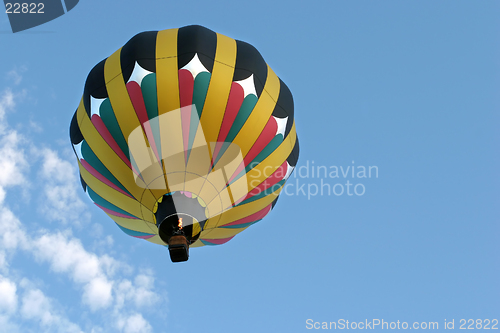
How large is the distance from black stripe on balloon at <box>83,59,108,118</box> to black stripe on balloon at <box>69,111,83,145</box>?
1.45 feet

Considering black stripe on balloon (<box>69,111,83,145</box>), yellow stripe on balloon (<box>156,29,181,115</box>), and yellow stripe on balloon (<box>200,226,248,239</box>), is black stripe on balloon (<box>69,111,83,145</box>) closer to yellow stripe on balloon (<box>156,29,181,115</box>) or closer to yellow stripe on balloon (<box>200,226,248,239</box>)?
yellow stripe on balloon (<box>156,29,181,115</box>)

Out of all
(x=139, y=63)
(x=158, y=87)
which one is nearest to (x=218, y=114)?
(x=158, y=87)

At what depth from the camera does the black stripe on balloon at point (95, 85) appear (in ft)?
22.9

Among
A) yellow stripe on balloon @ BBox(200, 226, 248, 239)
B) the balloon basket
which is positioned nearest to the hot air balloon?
the balloon basket

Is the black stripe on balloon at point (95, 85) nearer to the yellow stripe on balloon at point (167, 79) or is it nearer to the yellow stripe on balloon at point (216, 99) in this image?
the yellow stripe on balloon at point (167, 79)

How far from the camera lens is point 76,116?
7641mm

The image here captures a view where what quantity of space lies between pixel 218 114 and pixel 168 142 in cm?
82

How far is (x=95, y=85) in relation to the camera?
23.1 ft

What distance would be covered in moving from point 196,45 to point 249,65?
842 mm

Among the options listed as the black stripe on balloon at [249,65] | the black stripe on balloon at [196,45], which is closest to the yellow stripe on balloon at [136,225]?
the black stripe on balloon at [196,45]

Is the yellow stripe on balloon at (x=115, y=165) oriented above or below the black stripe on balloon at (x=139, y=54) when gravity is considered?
below

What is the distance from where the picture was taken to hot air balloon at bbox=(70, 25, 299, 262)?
6.65 meters

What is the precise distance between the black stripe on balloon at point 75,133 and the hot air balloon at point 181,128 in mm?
47

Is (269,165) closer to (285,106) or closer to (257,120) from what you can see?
(257,120)
